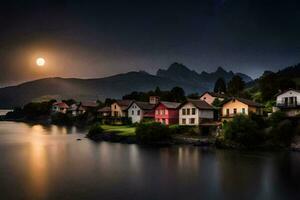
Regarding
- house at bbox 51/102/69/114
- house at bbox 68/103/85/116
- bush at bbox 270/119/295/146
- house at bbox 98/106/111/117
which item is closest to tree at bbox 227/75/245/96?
house at bbox 98/106/111/117

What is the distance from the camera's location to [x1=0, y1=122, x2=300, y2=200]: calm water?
25266mm

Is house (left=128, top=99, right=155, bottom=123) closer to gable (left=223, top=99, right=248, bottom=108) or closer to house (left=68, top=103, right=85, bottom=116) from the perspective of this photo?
gable (left=223, top=99, right=248, bottom=108)

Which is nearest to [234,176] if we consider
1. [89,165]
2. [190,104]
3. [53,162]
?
[89,165]

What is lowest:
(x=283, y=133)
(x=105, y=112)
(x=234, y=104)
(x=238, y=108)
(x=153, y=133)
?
(x=153, y=133)

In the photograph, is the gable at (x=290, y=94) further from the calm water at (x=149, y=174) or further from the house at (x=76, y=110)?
the house at (x=76, y=110)

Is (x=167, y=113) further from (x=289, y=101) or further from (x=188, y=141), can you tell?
(x=289, y=101)

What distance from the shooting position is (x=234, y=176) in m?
31.0

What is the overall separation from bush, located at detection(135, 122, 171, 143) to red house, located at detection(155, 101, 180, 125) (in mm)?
12766

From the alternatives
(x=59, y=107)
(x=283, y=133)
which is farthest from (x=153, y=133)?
(x=59, y=107)

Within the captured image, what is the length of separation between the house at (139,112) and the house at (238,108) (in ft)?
72.3

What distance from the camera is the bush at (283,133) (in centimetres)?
4738

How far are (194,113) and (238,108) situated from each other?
29.2ft

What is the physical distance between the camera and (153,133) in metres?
56.7

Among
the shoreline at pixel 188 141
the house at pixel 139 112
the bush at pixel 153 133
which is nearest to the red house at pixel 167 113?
the house at pixel 139 112
